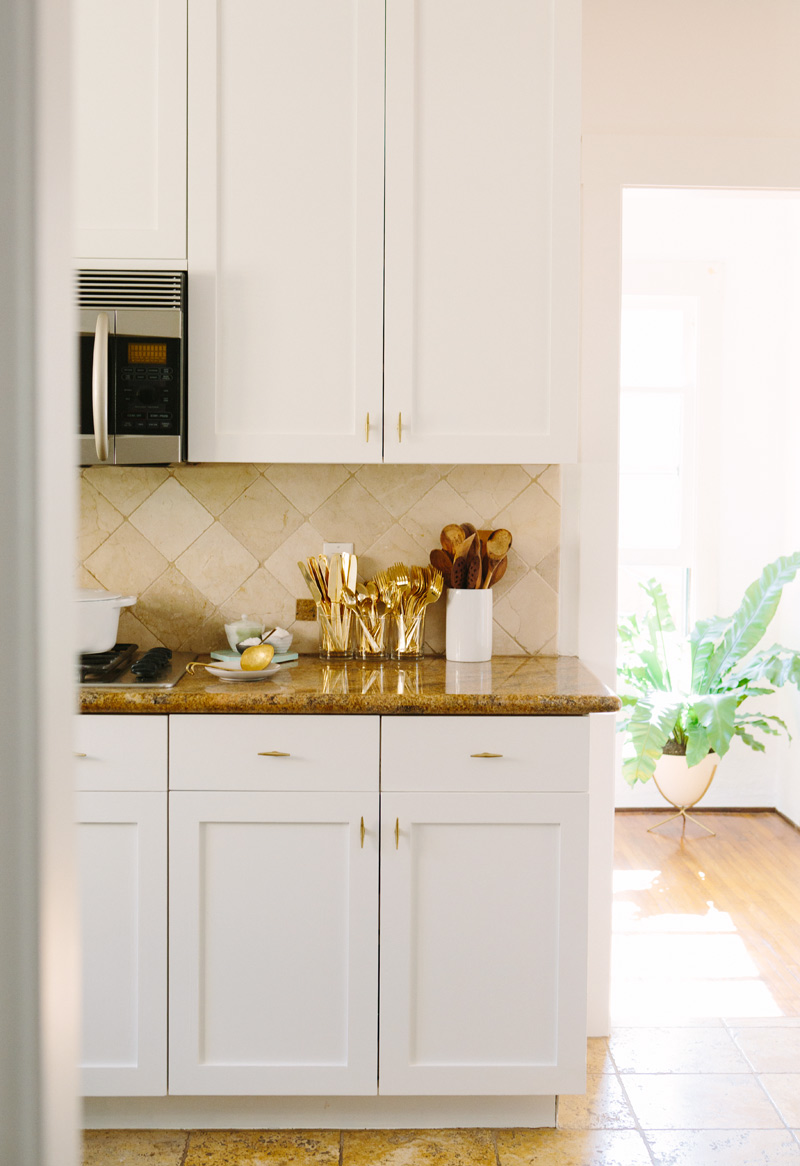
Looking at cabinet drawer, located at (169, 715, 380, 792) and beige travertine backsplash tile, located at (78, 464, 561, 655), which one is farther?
beige travertine backsplash tile, located at (78, 464, 561, 655)

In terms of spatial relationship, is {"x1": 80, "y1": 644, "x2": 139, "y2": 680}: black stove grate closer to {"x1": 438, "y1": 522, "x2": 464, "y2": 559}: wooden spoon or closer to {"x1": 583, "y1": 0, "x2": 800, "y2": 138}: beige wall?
{"x1": 438, "y1": 522, "x2": 464, "y2": 559}: wooden spoon

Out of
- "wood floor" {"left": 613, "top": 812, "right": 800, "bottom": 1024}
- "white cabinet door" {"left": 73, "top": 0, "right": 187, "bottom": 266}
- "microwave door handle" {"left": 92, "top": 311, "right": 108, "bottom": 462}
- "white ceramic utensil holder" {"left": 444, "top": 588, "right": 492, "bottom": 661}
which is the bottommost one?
"wood floor" {"left": 613, "top": 812, "right": 800, "bottom": 1024}

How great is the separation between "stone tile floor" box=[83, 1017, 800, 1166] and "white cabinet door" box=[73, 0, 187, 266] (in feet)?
6.29

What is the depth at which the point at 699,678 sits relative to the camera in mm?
4098

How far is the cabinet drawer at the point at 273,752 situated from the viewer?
2000 millimetres

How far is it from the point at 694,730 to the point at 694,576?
2.43 feet

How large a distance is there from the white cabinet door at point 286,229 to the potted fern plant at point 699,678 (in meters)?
2.15

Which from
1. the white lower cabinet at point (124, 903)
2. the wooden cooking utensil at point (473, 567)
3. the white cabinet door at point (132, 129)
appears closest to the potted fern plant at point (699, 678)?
the wooden cooking utensil at point (473, 567)

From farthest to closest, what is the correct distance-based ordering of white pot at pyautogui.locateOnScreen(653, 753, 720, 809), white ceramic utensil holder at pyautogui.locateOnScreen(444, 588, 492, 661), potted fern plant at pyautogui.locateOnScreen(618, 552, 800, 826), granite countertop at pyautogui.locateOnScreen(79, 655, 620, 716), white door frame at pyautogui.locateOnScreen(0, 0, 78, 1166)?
white pot at pyautogui.locateOnScreen(653, 753, 720, 809) < potted fern plant at pyautogui.locateOnScreen(618, 552, 800, 826) < white ceramic utensil holder at pyautogui.locateOnScreen(444, 588, 492, 661) < granite countertop at pyautogui.locateOnScreen(79, 655, 620, 716) < white door frame at pyautogui.locateOnScreen(0, 0, 78, 1166)

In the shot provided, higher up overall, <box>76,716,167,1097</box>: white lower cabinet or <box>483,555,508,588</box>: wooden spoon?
<box>483,555,508,588</box>: wooden spoon

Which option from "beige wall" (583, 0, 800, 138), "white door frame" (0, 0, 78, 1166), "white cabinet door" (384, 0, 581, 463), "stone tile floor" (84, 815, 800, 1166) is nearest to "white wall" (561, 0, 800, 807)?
"beige wall" (583, 0, 800, 138)

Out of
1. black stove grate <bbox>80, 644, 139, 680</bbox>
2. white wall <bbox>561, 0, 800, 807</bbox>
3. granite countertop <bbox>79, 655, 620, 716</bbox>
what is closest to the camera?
granite countertop <bbox>79, 655, 620, 716</bbox>

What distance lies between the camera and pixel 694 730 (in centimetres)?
391

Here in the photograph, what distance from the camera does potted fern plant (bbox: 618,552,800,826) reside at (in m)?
3.87
